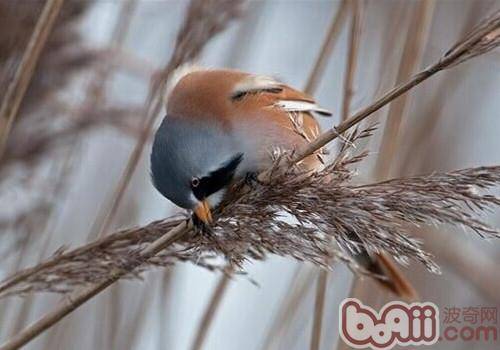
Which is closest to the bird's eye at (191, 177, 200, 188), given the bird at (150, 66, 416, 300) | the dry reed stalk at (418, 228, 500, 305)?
the bird at (150, 66, 416, 300)

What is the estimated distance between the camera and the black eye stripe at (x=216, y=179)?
149 centimetres

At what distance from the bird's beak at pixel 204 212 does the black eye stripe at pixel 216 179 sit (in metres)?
0.02

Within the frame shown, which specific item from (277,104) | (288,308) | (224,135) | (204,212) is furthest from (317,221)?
(288,308)

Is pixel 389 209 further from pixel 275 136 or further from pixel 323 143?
pixel 275 136

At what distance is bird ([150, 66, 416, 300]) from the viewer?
1.49 meters

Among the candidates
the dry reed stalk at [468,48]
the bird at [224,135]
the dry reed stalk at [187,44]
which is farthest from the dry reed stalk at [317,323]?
the dry reed stalk at [468,48]

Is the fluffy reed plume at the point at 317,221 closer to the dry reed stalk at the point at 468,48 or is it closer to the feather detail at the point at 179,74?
the dry reed stalk at the point at 468,48

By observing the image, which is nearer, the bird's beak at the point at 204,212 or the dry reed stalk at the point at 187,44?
the bird's beak at the point at 204,212

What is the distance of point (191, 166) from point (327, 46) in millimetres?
590

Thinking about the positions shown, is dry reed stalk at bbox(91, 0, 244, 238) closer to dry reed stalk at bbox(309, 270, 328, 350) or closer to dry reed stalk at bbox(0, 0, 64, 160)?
dry reed stalk at bbox(0, 0, 64, 160)

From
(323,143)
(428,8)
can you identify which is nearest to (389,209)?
(323,143)

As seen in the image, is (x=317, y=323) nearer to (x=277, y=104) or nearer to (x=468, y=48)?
(x=277, y=104)

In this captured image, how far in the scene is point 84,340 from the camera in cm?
231

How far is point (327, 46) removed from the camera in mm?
1931
